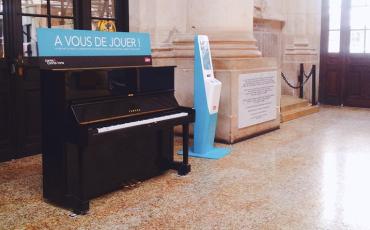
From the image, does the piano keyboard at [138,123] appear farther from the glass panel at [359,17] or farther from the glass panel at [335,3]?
the glass panel at [335,3]

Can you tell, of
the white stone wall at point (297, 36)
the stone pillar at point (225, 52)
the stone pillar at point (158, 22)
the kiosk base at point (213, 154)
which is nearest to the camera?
the kiosk base at point (213, 154)

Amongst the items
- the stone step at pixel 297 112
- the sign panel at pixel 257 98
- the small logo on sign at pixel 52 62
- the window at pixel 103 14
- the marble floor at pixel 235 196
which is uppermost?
the window at pixel 103 14

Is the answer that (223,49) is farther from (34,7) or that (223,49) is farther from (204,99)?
(34,7)

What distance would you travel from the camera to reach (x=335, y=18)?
971cm

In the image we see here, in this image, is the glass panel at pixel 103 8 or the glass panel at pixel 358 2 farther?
the glass panel at pixel 358 2

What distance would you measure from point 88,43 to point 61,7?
7.20 ft

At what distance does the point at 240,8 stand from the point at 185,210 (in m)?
3.40

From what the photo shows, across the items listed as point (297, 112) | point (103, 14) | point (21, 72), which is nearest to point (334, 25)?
point (297, 112)

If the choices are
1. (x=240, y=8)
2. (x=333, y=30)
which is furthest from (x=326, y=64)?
(x=240, y=8)

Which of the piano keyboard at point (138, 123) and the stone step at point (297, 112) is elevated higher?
the piano keyboard at point (138, 123)

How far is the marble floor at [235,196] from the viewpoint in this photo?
3264 mm

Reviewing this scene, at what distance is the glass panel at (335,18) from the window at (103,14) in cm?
531

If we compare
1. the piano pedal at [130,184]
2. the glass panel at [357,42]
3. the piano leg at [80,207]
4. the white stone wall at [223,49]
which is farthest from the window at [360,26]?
the piano leg at [80,207]

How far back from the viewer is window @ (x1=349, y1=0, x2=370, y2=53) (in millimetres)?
9344
